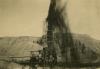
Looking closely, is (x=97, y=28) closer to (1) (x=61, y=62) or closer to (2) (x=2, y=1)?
(1) (x=61, y=62)

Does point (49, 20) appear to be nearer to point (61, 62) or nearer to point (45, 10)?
point (45, 10)

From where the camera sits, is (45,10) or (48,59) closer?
(48,59)

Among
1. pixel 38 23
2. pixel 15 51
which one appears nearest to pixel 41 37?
pixel 38 23

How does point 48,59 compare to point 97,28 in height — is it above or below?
below

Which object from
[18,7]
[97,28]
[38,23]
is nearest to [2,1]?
[18,7]

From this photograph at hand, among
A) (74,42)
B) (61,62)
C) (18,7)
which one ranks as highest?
(18,7)

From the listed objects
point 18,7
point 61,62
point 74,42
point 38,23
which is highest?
point 18,7
